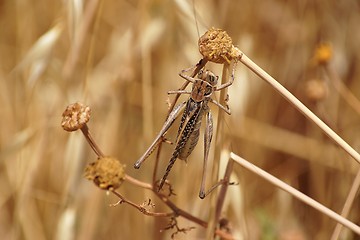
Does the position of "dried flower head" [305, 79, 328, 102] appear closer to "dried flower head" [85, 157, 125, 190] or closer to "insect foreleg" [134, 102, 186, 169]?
"insect foreleg" [134, 102, 186, 169]

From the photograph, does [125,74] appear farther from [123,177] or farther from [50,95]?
[123,177]

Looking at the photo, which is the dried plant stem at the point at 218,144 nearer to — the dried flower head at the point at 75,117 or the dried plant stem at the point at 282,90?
the dried plant stem at the point at 282,90

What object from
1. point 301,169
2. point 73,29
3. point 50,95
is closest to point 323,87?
point 301,169

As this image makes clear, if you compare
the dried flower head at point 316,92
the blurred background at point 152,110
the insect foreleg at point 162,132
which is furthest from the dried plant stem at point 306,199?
the dried flower head at point 316,92

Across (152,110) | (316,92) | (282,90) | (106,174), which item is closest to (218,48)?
(282,90)

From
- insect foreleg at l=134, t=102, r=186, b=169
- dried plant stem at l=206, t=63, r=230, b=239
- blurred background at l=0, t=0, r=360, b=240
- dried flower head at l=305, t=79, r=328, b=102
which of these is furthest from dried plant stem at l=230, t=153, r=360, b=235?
dried flower head at l=305, t=79, r=328, b=102

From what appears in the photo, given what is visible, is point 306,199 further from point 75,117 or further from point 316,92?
point 316,92
